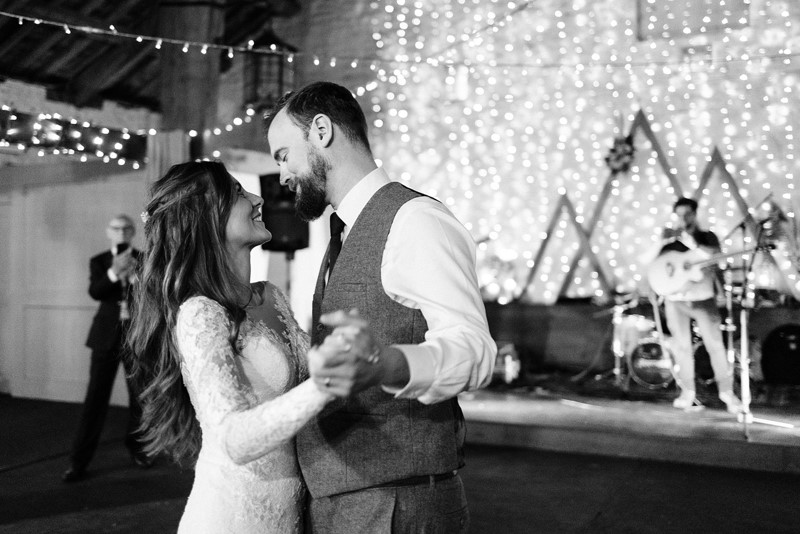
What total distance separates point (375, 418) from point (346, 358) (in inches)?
15.8

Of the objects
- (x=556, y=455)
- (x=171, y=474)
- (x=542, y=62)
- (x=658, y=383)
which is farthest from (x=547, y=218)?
(x=171, y=474)

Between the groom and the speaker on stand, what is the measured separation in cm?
515

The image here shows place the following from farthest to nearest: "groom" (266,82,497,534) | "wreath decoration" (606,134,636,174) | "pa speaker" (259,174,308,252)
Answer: "wreath decoration" (606,134,636,174) → "pa speaker" (259,174,308,252) → "groom" (266,82,497,534)

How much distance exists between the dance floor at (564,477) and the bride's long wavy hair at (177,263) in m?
2.19

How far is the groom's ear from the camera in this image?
1428 mm

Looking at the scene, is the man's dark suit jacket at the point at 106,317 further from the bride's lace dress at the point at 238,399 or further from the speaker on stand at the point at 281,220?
the bride's lace dress at the point at 238,399

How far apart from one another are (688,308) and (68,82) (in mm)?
7122

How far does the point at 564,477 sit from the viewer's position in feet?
13.9

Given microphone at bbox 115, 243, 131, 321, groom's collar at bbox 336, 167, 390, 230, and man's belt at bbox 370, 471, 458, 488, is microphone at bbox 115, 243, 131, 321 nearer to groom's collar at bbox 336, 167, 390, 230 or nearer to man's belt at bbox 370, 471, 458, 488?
groom's collar at bbox 336, 167, 390, 230

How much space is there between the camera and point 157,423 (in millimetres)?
1658

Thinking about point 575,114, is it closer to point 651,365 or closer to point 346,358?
point 651,365

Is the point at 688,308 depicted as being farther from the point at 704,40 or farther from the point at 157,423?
the point at 157,423

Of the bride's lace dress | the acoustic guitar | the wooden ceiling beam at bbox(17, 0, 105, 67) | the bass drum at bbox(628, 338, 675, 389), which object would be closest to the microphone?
the bride's lace dress

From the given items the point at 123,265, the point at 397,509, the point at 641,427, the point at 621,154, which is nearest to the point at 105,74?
the point at 123,265
